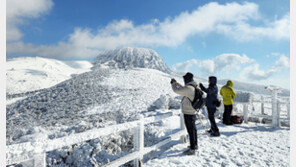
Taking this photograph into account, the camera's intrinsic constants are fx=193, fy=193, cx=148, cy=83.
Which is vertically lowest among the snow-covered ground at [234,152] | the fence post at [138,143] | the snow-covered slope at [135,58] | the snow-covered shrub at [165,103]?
the snow-covered ground at [234,152]

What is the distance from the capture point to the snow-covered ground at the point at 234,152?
4.69 m

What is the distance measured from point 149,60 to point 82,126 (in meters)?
80.3

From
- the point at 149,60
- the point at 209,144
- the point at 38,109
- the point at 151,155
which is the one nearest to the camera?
the point at 151,155

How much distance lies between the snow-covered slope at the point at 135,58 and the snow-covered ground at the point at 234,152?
72.0 meters

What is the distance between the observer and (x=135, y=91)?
66.5ft

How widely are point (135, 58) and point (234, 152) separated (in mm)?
81253

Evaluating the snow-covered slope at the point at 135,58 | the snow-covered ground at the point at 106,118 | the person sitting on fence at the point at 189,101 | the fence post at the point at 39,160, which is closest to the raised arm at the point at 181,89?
the person sitting on fence at the point at 189,101

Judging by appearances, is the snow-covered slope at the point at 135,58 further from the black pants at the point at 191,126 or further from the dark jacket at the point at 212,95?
the black pants at the point at 191,126

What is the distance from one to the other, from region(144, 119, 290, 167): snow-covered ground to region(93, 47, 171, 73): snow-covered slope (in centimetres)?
7199

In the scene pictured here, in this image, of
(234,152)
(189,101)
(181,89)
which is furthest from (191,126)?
A: (234,152)

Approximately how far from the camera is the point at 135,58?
85.2 m
